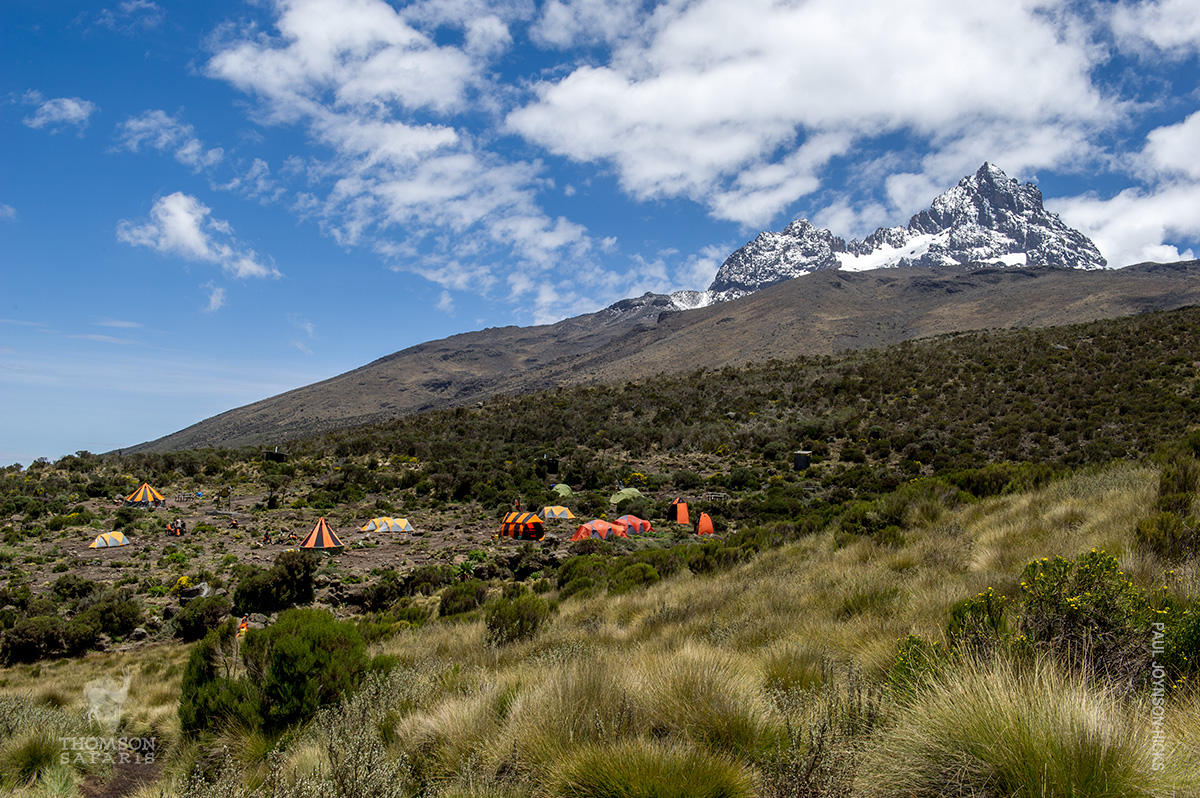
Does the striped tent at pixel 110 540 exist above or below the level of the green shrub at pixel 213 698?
above

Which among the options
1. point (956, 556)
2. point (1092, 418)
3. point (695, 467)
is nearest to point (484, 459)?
point (695, 467)

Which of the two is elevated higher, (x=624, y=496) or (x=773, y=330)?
(x=773, y=330)

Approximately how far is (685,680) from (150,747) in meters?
6.81

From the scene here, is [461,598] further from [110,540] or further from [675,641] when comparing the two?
[110,540]

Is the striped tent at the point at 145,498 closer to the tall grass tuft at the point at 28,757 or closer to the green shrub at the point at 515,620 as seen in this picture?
the tall grass tuft at the point at 28,757

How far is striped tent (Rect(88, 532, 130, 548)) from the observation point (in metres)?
18.6

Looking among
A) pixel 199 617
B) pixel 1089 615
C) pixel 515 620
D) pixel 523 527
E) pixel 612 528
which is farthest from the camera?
pixel 523 527

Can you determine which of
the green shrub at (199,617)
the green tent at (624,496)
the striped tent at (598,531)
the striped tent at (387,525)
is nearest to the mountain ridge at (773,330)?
the striped tent at (387,525)

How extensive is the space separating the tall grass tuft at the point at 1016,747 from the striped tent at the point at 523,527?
17864mm

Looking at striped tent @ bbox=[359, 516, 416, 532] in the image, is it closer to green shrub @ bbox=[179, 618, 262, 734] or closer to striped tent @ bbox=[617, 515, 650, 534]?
striped tent @ bbox=[617, 515, 650, 534]

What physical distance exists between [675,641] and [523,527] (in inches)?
593

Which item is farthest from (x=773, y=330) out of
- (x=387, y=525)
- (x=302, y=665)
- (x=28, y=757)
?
(x=28, y=757)

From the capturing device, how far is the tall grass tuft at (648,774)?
9.07 feet

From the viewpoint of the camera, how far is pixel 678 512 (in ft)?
71.2
